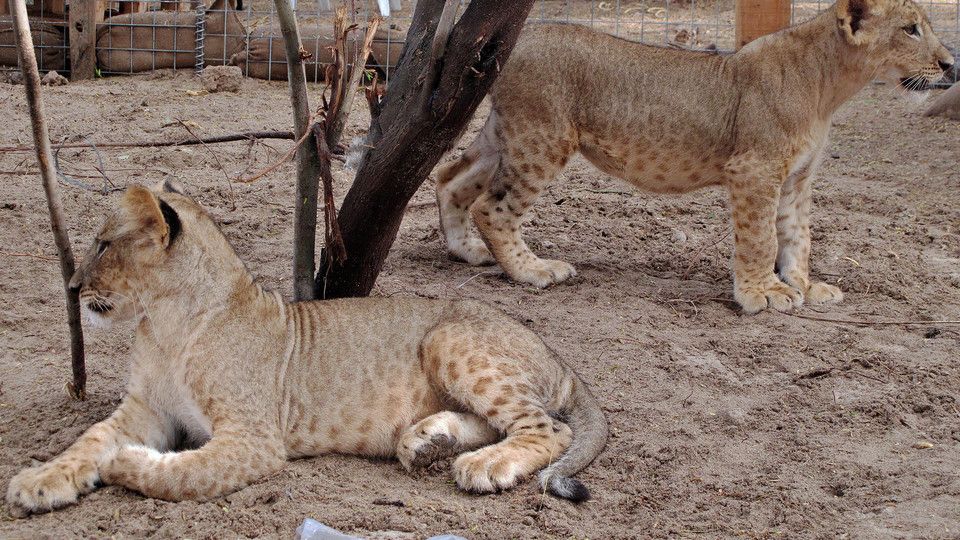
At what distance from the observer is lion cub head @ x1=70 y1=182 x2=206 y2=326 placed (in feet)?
15.3

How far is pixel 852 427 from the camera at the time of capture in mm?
5594

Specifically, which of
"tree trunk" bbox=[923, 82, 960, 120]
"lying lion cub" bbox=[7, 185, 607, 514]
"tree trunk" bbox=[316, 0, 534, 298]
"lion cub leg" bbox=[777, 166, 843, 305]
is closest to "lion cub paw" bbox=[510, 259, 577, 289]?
"lion cub leg" bbox=[777, 166, 843, 305]

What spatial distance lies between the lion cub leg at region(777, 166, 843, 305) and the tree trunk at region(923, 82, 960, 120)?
4.48 meters

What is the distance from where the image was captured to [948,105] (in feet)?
38.1

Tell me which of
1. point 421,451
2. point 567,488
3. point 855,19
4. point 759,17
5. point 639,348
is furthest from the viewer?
point 759,17

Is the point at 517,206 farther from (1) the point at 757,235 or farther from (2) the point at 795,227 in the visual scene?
(2) the point at 795,227

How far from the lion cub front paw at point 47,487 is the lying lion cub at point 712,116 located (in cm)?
367

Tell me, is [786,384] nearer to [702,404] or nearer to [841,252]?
[702,404]

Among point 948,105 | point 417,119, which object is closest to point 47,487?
point 417,119

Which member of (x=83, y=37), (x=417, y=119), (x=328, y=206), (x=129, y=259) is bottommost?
(x=83, y=37)

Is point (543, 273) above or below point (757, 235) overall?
below

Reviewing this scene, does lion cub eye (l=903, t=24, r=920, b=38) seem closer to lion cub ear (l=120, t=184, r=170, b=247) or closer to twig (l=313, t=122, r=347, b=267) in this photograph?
twig (l=313, t=122, r=347, b=267)

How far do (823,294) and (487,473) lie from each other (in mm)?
3573

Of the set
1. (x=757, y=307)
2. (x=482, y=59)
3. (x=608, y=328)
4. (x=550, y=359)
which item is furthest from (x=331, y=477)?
(x=757, y=307)
